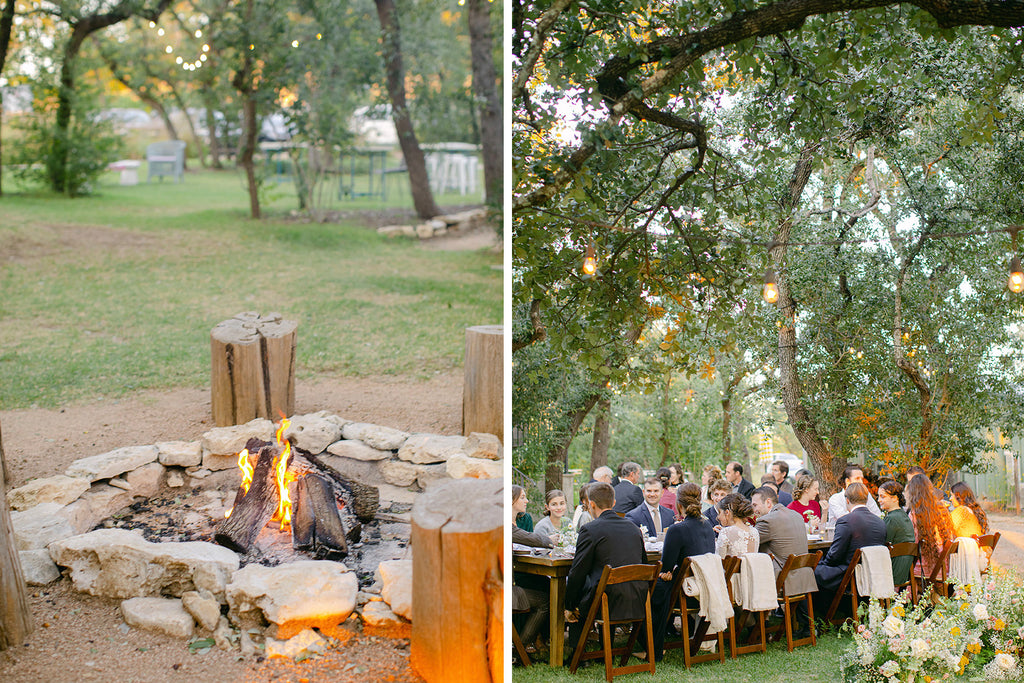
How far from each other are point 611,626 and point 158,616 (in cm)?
185

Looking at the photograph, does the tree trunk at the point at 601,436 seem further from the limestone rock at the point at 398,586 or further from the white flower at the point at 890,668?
the white flower at the point at 890,668

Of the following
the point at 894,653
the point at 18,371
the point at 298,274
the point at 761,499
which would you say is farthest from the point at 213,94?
the point at 894,653

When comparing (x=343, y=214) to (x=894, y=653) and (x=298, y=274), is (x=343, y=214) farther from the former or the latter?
(x=894, y=653)

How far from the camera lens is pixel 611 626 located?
11.7 feet

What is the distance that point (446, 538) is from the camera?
2.85m

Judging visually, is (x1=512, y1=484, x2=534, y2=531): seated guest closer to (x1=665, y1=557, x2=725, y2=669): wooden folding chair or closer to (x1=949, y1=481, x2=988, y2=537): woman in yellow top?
(x1=665, y1=557, x2=725, y2=669): wooden folding chair

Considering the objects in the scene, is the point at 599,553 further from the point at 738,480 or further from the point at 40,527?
the point at 40,527

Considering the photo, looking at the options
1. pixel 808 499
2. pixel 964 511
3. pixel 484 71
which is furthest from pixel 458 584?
pixel 484 71

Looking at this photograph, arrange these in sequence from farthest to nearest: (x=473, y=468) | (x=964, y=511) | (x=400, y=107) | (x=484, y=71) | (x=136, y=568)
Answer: (x=400, y=107) → (x=484, y=71) → (x=473, y=468) → (x=964, y=511) → (x=136, y=568)

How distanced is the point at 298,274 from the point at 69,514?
464cm

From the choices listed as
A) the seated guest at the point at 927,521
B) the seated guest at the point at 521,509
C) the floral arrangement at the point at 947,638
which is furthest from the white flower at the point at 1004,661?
the seated guest at the point at 521,509

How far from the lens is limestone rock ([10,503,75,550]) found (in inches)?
138

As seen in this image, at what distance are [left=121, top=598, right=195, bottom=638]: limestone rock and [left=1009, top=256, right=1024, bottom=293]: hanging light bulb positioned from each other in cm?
367

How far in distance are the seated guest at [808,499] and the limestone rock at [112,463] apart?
10.1 feet
